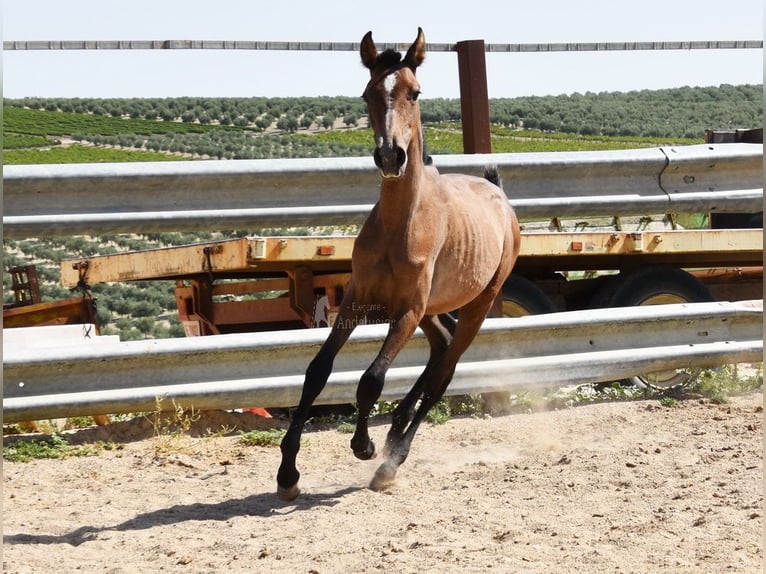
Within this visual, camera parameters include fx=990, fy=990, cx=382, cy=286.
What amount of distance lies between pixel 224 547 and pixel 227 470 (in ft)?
4.84

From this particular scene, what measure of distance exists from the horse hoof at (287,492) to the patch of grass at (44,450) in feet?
4.93

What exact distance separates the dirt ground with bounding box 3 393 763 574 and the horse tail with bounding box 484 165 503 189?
1.67m

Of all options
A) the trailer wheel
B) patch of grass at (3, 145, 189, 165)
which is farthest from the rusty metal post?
patch of grass at (3, 145, 189, 165)

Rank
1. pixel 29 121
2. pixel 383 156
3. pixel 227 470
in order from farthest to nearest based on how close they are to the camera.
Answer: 1. pixel 29 121
2. pixel 227 470
3. pixel 383 156

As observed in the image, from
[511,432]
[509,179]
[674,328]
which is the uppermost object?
[509,179]

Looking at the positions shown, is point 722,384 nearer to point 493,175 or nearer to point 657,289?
point 657,289

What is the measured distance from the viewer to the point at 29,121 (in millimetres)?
28641

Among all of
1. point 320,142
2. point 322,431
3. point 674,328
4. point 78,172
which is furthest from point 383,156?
point 320,142

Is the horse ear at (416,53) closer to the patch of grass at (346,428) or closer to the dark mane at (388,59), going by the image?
the dark mane at (388,59)

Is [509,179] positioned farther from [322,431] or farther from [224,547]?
[224,547]

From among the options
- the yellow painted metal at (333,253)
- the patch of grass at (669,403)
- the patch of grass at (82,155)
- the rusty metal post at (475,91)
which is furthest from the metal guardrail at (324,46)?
the patch of grass at (82,155)

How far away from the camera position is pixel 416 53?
502 centimetres

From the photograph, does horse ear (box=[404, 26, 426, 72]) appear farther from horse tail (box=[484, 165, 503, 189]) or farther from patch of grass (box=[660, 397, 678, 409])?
patch of grass (box=[660, 397, 678, 409])

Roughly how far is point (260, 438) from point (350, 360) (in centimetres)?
78
